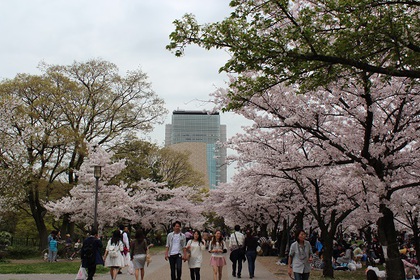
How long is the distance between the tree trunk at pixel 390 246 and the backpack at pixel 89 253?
7.36m

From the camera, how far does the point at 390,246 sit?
10.6 m

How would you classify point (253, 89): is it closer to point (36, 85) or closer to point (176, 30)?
point (176, 30)

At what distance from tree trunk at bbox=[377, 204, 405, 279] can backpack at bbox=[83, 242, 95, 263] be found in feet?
24.1

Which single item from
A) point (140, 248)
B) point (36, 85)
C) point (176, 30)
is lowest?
point (140, 248)

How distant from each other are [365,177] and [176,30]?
6.63 m

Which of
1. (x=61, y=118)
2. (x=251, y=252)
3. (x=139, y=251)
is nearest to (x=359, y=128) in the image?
(x=251, y=252)

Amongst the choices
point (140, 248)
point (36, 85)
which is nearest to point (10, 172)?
A: point (36, 85)

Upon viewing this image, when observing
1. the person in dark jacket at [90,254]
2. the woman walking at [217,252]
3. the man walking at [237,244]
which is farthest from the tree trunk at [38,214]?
the woman walking at [217,252]

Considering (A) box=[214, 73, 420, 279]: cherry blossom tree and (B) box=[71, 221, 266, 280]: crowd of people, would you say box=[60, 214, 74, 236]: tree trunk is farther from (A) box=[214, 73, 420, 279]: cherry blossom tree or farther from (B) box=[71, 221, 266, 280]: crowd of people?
(A) box=[214, 73, 420, 279]: cherry blossom tree

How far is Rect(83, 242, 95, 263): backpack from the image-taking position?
995 centimetres

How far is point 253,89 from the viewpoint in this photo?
24.8 feet

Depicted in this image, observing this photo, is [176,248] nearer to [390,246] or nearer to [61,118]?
[390,246]

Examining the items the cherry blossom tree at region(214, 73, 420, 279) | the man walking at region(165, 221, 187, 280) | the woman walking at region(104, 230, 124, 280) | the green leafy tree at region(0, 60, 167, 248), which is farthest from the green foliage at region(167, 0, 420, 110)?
the green leafy tree at region(0, 60, 167, 248)

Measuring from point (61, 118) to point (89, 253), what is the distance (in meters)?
19.2
